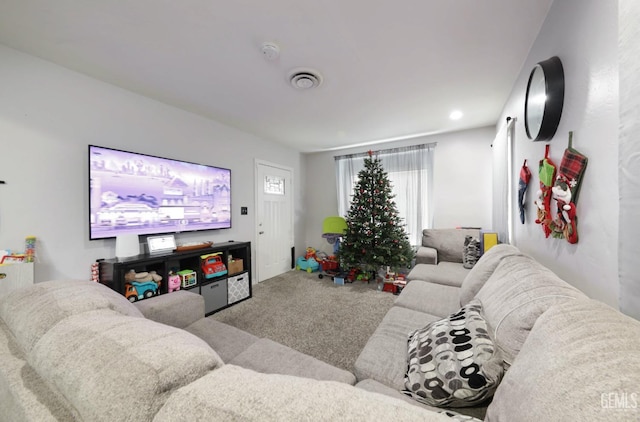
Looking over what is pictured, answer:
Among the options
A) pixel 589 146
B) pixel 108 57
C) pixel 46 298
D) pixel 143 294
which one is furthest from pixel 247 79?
pixel 589 146

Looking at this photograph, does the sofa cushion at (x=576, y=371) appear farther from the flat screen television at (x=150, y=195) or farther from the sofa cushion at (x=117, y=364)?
the flat screen television at (x=150, y=195)

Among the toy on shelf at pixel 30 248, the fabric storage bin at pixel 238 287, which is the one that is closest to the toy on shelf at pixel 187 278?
the fabric storage bin at pixel 238 287

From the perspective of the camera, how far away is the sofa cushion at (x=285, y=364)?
3.22ft

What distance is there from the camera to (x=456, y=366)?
84cm

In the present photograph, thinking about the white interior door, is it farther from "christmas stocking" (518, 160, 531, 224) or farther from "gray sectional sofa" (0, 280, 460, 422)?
"christmas stocking" (518, 160, 531, 224)

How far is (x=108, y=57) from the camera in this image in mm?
1803

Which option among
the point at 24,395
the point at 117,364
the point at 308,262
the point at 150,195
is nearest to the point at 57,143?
the point at 150,195

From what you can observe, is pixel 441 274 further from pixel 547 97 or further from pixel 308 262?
pixel 308 262

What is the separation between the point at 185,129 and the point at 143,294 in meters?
1.90

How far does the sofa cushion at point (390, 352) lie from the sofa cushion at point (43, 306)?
3.39 ft

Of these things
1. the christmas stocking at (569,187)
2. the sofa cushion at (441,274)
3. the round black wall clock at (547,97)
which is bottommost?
the sofa cushion at (441,274)

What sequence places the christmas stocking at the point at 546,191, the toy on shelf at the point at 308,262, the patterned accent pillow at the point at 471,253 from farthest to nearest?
the toy on shelf at the point at 308,262 → the patterned accent pillow at the point at 471,253 → the christmas stocking at the point at 546,191

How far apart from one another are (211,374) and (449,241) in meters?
3.61

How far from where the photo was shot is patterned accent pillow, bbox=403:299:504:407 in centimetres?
80
